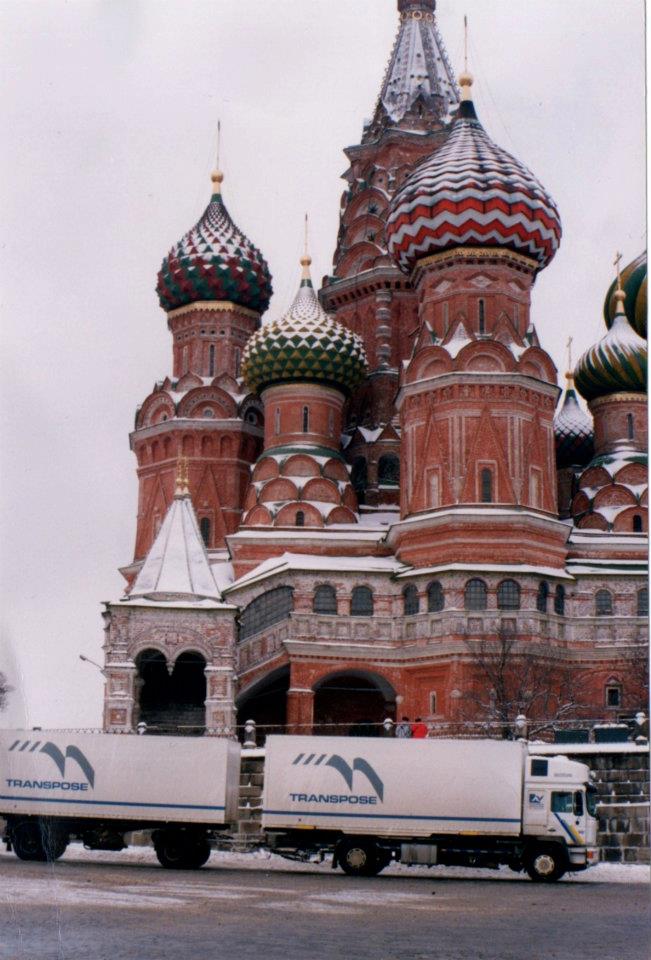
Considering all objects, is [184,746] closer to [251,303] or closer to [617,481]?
[617,481]

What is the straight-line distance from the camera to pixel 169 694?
34375 millimetres

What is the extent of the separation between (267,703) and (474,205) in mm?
13346

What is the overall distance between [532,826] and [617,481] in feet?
64.6

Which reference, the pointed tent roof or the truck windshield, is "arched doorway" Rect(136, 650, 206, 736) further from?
the truck windshield

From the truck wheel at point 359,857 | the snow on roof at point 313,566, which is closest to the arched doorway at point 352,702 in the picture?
the snow on roof at point 313,566

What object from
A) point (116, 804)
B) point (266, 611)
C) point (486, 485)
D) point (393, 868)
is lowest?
point (393, 868)

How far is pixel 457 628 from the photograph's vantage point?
35.6 meters

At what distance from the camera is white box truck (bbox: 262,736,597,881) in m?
21.9

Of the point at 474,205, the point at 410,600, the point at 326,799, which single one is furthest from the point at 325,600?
the point at 326,799

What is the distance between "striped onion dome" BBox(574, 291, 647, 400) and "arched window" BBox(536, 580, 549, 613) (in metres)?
7.90

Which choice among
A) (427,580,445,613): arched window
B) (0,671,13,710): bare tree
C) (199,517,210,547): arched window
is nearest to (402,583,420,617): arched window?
(427,580,445,613): arched window

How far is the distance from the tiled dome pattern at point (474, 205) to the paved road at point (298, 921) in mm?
22062

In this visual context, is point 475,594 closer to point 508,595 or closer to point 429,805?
point 508,595

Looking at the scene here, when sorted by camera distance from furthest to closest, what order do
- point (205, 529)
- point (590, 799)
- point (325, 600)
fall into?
point (205, 529), point (325, 600), point (590, 799)
